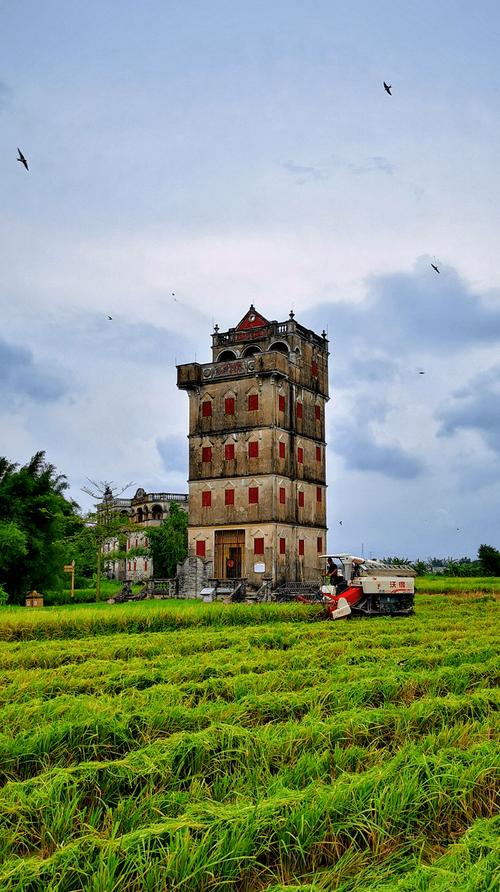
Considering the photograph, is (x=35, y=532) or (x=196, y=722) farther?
(x=35, y=532)

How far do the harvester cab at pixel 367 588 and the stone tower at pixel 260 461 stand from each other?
1494 centimetres

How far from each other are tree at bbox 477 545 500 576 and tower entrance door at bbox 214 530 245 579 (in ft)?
78.0

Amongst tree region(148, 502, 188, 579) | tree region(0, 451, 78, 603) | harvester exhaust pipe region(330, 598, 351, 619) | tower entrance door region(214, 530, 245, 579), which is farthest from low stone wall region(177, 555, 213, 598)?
tree region(148, 502, 188, 579)

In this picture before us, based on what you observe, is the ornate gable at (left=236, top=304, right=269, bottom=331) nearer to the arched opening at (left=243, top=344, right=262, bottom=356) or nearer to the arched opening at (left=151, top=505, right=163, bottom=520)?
Result: the arched opening at (left=243, top=344, right=262, bottom=356)

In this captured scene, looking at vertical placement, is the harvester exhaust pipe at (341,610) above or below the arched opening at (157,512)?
below

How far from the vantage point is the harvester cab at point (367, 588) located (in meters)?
26.2

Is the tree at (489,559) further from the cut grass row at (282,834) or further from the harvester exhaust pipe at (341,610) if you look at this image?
the cut grass row at (282,834)

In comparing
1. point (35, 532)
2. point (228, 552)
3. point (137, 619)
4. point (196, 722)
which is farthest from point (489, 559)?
point (196, 722)

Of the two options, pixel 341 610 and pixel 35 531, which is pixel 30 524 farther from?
pixel 341 610

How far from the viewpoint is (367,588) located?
Result: 26156 millimetres

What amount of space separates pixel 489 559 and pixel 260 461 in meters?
24.6

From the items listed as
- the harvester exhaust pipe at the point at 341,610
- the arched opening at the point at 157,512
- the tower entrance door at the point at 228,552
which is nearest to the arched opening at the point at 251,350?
the tower entrance door at the point at 228,552

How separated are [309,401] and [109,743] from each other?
40562 millimetres

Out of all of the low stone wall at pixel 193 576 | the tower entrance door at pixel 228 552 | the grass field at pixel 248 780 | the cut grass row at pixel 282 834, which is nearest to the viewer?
the cut grass row at pixel 282 834
